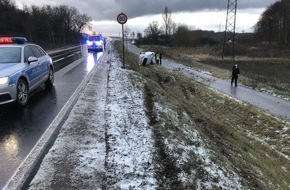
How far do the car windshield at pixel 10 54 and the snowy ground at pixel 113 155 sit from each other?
2352 millimetres

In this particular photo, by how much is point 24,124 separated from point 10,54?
10.3 ft

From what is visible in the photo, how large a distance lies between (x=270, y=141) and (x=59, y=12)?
11727 centimetres

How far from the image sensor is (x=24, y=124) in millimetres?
7992

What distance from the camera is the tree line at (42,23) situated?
71.4 m

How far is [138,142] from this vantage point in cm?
703

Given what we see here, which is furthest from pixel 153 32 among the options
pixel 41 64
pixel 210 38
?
pixel 41 64

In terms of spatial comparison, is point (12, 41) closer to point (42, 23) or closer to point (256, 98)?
point (256, 98)

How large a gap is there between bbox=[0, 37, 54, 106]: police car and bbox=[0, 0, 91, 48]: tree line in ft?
184

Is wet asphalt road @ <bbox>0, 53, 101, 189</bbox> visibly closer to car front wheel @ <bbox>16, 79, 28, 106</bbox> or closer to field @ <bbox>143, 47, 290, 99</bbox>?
car front wheel @ <bbox>16, 79, 28, 106</bbox>

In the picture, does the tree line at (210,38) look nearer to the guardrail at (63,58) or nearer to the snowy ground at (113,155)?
the guardrail at (63,58)

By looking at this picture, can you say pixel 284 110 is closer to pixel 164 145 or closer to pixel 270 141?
pixel 270 141

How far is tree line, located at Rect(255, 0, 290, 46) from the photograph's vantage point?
10231cm

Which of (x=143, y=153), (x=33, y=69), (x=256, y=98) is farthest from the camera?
(x=256, y=98)

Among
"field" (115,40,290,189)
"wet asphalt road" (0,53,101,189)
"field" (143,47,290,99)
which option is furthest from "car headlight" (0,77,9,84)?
"field" (143,47,290,99)
